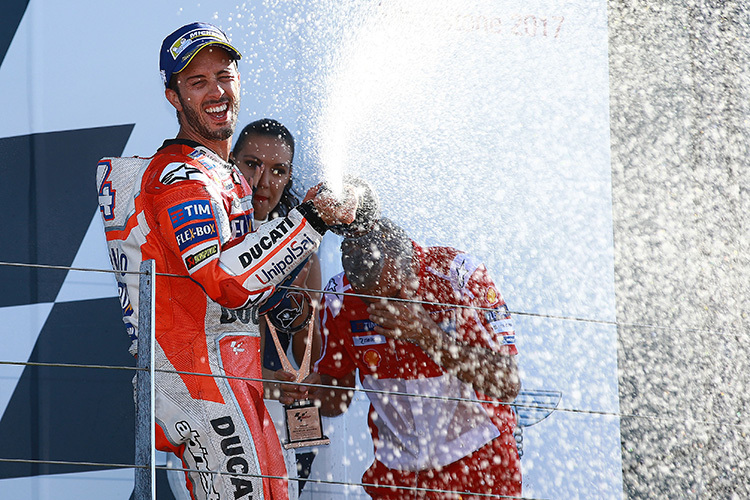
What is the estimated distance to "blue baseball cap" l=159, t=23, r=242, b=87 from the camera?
1678mm

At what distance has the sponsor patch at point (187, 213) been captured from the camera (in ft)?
4.96

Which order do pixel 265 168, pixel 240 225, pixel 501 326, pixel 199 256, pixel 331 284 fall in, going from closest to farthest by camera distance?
pixel 199 256
pixel 240 225
pixel 501 326
pixel 331 284
pixel 265 168

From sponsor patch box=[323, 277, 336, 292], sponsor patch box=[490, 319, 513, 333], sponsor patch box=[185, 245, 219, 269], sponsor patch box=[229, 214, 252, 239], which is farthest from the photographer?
sponsor patch box=[323, 277, 336, 292]

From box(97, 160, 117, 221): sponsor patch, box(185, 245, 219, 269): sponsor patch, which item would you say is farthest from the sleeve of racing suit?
box(97, 160, 117, 221): sponsor patch

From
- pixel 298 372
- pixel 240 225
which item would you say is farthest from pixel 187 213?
pixel 298 372

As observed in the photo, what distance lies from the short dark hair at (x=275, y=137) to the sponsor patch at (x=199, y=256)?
0.74m

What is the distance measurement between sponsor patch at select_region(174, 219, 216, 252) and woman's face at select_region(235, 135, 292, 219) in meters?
0.76

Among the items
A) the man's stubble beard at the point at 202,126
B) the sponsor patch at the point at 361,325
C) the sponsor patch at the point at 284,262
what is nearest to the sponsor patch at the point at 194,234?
the sponsor patch at the point at 284,262

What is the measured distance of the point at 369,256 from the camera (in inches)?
83.2

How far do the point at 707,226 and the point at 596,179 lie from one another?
1.19m

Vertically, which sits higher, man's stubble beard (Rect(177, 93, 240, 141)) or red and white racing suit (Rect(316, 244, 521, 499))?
man's stubble beard (Rect(177, 93, 240, 141))

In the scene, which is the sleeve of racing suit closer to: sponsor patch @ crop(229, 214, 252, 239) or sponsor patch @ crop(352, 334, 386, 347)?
sponsor patch @ crop(229, 214, 252, 239)

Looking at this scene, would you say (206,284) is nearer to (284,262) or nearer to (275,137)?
(284,262)

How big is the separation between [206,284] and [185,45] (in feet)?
1.74
